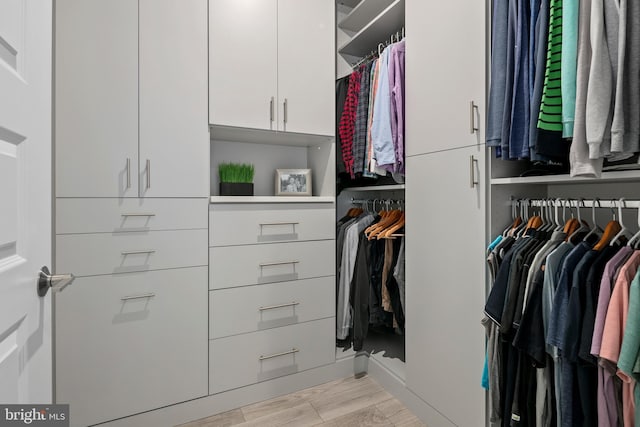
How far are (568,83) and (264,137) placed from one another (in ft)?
5.30

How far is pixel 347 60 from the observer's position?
263cm

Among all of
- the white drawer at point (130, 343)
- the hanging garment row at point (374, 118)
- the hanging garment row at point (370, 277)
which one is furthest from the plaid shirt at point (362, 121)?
the white drawer at point (130, 343)

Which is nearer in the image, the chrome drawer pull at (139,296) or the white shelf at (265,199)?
the chrome drawer pull at (139,296)

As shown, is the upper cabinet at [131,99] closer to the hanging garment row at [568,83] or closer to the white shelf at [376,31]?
the white shelf at [376,31]

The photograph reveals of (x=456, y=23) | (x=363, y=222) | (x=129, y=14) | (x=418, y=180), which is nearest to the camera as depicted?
(x=456, y=23)

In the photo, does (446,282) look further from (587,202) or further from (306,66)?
(306,66)

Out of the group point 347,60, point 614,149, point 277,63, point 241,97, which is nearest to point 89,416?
point 241,97

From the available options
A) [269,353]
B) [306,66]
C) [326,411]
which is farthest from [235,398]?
[306,66]

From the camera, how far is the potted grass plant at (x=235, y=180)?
80.2 inches

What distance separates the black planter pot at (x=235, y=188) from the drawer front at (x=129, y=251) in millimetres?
330

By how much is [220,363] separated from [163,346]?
0.32 metres

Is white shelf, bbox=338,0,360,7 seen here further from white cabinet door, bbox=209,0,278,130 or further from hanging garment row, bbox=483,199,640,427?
hanging garment row, bbox=483,199,640,427

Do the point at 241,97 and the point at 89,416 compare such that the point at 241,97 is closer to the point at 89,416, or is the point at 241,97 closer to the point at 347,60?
the point at 347,60

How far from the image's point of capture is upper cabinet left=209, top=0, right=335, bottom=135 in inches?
72.9
